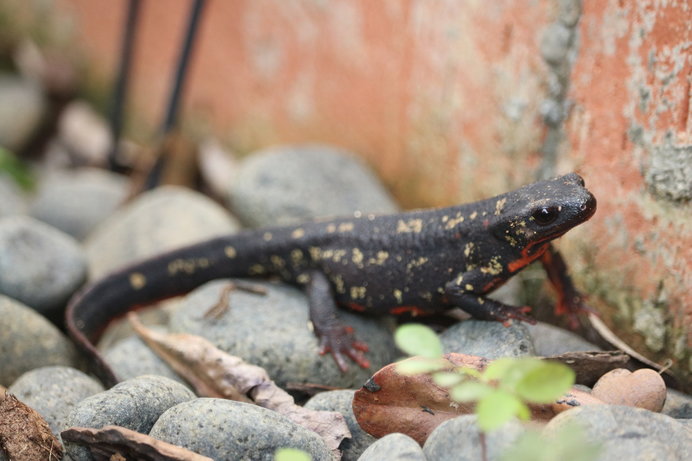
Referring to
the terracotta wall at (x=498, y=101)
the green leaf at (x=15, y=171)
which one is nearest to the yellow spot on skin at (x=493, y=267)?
the terracotta wall at (x=498, y=101)

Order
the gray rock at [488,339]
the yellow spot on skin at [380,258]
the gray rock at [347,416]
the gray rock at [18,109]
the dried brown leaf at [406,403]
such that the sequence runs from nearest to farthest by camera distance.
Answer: the dried brown leaf at [406,403], the gray rock at [347,416], the gray rock at [488,339], the yellow spot on skin at [380,258], the gray rock at [18,109]

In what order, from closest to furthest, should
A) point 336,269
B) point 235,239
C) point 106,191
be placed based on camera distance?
point 336,269 → point 235,239 → point 106,191

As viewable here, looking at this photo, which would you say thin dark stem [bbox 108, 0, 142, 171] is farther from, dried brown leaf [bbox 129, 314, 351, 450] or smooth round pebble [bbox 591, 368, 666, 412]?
smooth round pebble [bbox 591, 368, 666, 412]

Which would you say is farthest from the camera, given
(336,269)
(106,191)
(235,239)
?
(106,191)

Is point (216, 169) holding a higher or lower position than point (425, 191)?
lower

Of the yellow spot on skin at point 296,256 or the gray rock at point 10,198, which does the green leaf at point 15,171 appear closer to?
the gray rock at point 10,198

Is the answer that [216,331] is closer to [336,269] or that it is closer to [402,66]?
[336,269]

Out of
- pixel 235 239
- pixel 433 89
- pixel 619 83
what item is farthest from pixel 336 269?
pixel 619 83

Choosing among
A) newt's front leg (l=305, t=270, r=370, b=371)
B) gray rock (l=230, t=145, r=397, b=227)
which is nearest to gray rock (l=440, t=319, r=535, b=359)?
newt's front leg (l=305, t=270, r=370, b=371)
